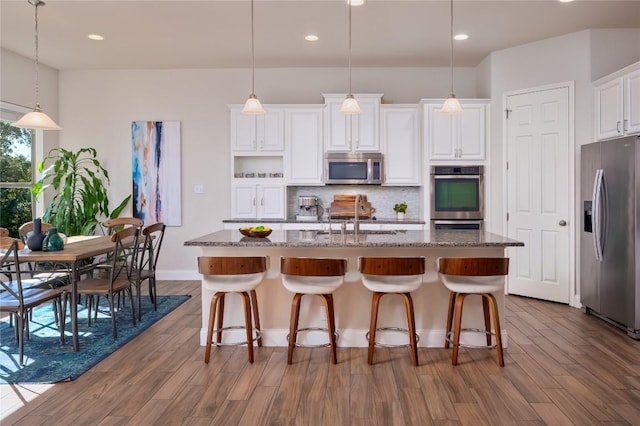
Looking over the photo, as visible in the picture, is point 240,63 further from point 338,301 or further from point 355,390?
point 355,390

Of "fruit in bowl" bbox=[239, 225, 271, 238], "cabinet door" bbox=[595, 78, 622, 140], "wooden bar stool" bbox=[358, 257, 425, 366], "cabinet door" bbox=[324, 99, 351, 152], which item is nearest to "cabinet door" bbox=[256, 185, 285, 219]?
"cabinet door" bbox=[324, 99, 351, 152]

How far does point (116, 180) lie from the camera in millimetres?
6387

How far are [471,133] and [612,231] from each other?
6.62 ft

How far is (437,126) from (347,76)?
59.6 inches

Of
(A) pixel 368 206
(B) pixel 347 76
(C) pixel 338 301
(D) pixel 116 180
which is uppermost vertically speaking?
(B) pixel 347 76

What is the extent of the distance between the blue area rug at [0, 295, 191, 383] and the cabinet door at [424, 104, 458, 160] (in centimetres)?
356

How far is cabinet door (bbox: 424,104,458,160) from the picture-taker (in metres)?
5.51

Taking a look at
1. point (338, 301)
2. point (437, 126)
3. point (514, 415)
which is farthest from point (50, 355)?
point (437, 126)

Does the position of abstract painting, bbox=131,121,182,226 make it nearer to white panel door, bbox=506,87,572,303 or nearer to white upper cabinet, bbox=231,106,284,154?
white upper cabinet, bbox=231,106,284,154

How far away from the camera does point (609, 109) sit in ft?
14.4

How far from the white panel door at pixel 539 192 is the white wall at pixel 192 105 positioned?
1.24m

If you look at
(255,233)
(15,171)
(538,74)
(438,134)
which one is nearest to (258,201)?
(255,233)

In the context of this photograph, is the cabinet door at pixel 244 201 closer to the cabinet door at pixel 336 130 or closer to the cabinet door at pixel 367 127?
the cabinet door at pixel 336 130

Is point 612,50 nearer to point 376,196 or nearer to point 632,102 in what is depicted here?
point 632,102
